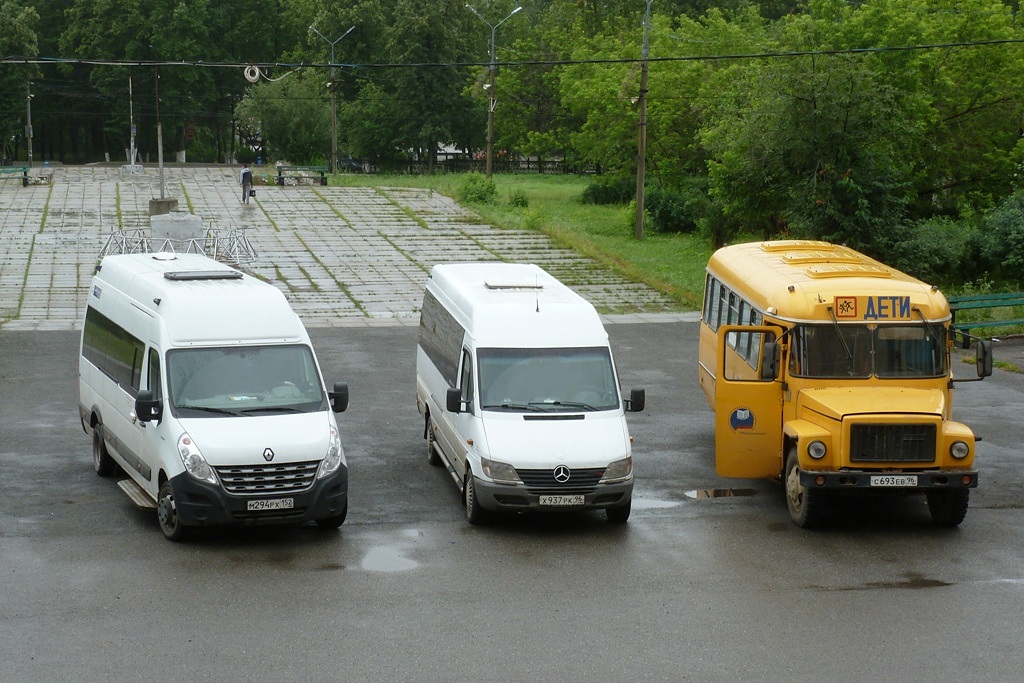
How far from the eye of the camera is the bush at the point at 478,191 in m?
52.8

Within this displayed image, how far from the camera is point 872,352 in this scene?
46.1 feet

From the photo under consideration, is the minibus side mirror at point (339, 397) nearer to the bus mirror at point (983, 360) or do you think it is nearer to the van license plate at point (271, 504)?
the van license plate at point (271, 504)

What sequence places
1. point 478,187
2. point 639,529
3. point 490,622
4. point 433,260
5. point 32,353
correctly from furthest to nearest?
1. point 478,187
2. point 433,260
3. point 32,353
4. point 639,529
5. point 490,622

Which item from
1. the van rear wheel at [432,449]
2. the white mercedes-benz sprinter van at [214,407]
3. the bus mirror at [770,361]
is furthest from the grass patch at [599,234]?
the white mercedes-benz sprinter van at [214,407]

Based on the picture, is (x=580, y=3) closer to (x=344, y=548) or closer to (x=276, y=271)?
(x=276, y=271)

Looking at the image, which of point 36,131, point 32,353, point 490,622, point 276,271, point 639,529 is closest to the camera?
point 490,622

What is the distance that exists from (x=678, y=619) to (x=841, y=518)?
4.36 meters

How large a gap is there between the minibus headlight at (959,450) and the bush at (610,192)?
44.7 metres

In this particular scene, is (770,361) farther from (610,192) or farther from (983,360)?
(610,192)

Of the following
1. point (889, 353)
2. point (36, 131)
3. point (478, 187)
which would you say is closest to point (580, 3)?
point (478, 187)

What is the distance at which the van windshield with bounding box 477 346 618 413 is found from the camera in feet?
46.0

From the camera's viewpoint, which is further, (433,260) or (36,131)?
(36,131)

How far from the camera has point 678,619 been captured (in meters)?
10.8

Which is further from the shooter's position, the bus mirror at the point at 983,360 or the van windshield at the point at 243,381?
the bus mirror at the point at 983,360
